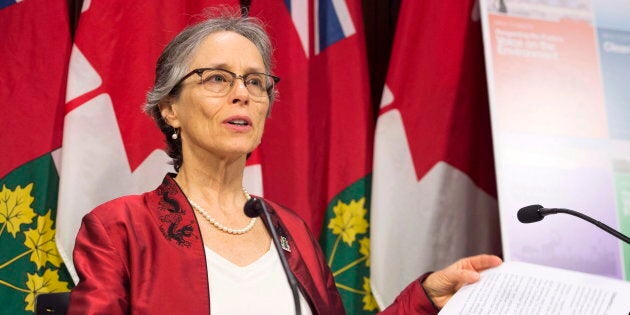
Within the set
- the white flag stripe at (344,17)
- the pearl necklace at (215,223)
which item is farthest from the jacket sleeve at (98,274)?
the white flag stripe at (344,17)

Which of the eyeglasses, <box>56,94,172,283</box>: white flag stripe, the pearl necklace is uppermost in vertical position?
the eyeglasses

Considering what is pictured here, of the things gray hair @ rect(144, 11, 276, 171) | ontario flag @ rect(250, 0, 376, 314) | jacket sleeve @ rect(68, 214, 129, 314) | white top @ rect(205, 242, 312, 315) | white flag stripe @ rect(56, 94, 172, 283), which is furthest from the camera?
ontario flag @ rect(250, 0, 376, 314)

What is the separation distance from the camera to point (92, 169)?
225 cm

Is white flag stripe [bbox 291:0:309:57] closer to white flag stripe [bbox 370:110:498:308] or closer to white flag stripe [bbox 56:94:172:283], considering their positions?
white flag stripe [bbox 370:110:498:308]

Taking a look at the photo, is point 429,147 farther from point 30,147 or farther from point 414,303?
point 30,147

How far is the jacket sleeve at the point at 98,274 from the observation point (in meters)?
1.45

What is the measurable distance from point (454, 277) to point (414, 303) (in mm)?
139

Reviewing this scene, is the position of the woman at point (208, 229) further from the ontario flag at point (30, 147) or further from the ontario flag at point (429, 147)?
the ontario flag at point (429, 147)

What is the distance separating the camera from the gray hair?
5.90 feet

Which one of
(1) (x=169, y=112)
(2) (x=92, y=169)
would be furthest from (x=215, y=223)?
(2) (x=92, y=169)

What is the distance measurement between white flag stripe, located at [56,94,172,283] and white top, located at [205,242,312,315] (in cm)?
72

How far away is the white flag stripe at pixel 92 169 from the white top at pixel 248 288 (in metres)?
0.72

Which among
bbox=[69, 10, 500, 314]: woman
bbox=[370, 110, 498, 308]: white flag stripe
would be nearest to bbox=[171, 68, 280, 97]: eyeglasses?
bbox=[69, 10, 500, 314]: woman

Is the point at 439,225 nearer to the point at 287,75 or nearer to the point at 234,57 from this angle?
the point at 287,75
